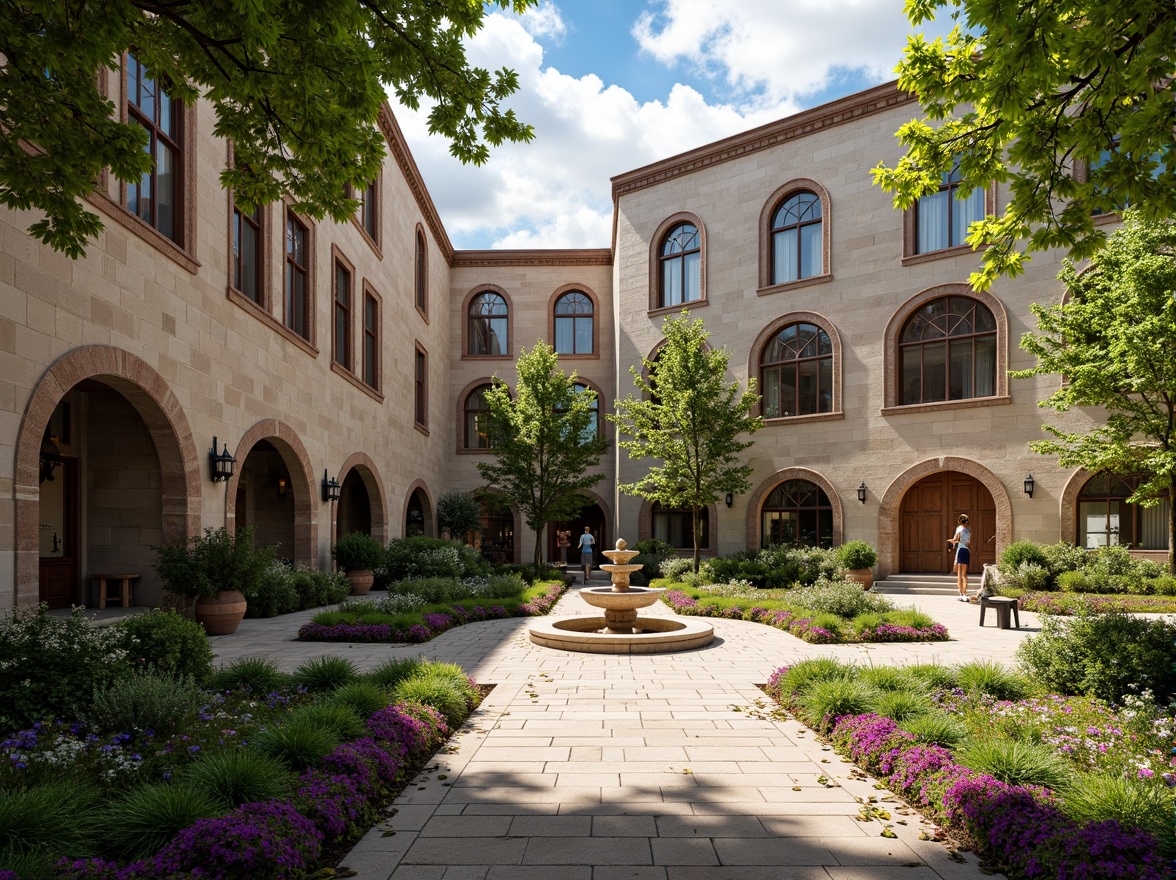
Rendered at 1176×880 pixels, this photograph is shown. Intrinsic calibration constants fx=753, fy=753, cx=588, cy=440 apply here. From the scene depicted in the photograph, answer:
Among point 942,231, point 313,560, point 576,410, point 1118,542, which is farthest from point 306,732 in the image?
point 942,231

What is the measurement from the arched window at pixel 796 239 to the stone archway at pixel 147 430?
17.5 metres

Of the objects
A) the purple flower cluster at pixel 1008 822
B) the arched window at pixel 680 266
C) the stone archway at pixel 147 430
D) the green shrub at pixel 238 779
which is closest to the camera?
the purple flower cluster at pixel 1008 822

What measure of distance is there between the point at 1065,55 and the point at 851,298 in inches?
628

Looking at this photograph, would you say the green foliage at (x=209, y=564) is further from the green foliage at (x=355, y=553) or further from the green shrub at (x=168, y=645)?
the green foliage at (x=355, y=553)

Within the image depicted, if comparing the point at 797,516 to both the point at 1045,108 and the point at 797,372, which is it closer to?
the point at 797,372

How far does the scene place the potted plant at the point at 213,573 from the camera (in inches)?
424

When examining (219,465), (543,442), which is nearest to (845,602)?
(219,465)

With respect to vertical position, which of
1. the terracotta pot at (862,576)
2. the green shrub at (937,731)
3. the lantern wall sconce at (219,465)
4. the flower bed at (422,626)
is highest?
the lantern wall sconce at (219,465)

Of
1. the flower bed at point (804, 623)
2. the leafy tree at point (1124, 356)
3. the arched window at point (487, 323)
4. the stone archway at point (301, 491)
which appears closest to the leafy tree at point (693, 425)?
the flower bed at point (804, 623)

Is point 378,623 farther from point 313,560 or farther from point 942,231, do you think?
point 942,231

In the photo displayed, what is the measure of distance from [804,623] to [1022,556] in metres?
8.11

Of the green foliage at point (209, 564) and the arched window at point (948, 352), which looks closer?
the green foliage at point (209, 564)

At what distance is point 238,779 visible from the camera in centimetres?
425

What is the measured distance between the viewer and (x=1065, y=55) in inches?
244
